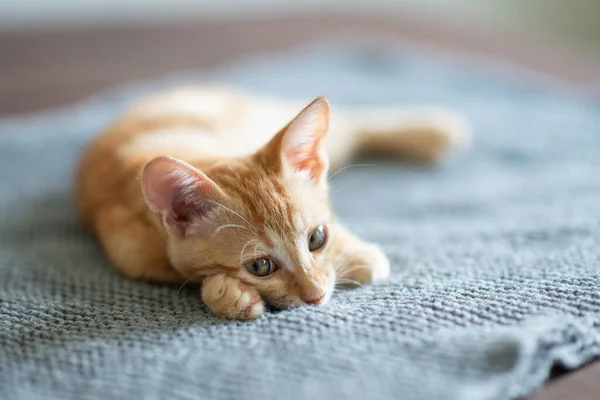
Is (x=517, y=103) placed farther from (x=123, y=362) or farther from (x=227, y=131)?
(x=123, y=362)

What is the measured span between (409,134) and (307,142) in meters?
0.70

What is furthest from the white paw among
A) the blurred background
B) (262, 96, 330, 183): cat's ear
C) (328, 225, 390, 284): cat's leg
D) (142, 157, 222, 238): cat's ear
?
the blurred background

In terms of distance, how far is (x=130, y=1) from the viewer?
10.4ft

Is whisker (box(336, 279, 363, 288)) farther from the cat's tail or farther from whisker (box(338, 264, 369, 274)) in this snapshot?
the cat's tail

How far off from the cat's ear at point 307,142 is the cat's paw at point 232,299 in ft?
0.73

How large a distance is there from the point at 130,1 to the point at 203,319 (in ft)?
8.51

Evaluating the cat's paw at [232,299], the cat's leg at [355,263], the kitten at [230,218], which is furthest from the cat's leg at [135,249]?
the cat's leg at [355,263]

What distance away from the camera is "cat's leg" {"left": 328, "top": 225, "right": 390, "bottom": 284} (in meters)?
1.08

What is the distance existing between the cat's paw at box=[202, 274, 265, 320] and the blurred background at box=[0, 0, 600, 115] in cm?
133

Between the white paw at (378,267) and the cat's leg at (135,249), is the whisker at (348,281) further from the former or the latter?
the cat's leg at (135,249)

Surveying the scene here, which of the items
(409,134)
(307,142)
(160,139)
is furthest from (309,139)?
(409,134)

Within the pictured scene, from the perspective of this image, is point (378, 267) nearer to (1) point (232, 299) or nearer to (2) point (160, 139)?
(1) point (232, 299)

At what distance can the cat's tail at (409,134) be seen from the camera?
1.68 metres

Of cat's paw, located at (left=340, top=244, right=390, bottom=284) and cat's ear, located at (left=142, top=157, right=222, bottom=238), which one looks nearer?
cat's ear, located at (left=142, top=157, right=222, bottom=238)
